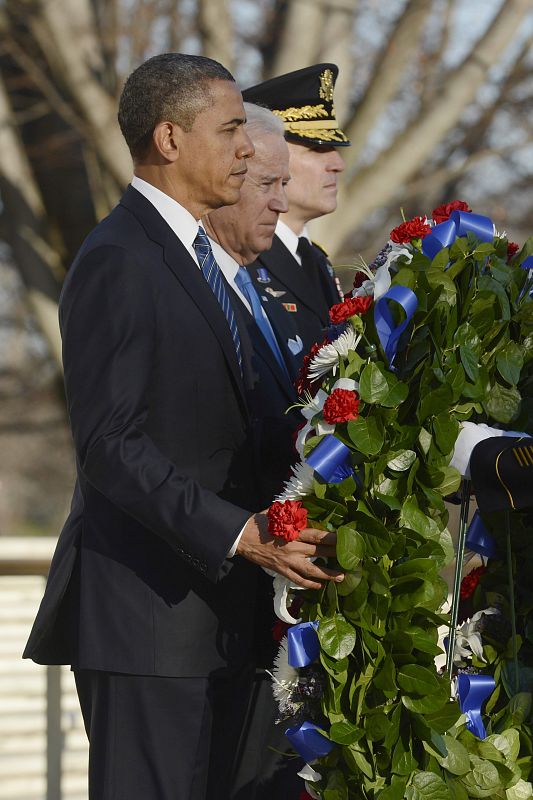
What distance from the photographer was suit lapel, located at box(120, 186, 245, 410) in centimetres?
260

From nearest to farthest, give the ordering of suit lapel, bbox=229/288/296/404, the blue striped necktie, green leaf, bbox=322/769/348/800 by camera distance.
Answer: green leaf, bbox=322/769/348/800 < the blue striped necktie < suit lapel, bbox=229/288/296/404

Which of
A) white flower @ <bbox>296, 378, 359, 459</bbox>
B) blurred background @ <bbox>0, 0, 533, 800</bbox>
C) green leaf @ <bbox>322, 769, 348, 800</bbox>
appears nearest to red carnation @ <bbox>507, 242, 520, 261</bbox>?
white flower @ <bbox>296, 378, 359, 459</bbox>

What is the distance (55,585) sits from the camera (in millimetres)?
2625

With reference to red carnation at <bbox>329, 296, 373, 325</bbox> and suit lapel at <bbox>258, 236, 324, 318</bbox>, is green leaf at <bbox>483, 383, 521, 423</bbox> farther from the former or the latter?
suit lapel at <bbox>258, 236, 324, 318</bbox>

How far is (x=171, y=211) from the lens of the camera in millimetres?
2680

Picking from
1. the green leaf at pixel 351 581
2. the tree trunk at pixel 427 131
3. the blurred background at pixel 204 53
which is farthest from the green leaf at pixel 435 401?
the tree trunk at pixel 427 131

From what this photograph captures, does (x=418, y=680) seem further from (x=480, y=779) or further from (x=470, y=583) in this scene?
(x=470, y=583)

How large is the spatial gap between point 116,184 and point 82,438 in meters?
4.48

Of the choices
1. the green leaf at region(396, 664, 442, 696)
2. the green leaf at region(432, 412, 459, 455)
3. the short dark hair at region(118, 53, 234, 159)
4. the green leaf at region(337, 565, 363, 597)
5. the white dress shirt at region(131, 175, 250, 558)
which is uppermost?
the short dark hair at region(118, 53, 234, 159)

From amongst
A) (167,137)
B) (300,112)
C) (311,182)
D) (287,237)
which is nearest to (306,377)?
(167,137)

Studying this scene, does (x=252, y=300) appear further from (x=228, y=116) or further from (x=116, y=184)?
(x=116, y=184)

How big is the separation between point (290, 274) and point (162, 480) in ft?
4.32

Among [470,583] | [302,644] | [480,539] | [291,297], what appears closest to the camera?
[302,644]

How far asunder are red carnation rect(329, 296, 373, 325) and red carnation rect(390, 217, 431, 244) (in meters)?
0.17
